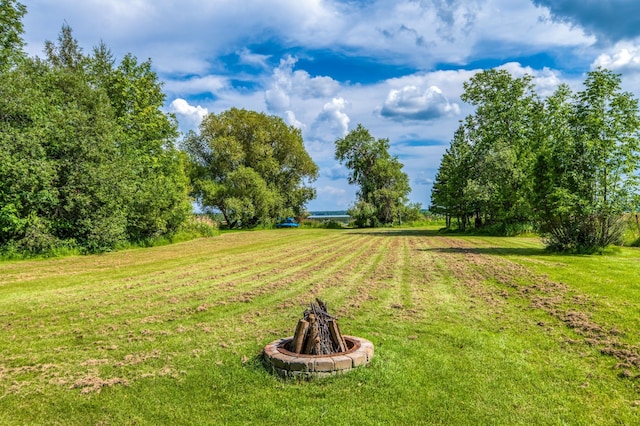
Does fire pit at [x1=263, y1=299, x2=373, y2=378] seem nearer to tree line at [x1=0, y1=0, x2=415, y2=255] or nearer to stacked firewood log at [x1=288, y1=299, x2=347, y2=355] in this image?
stacked firewood log at [x1=288, y1=299, x2=347, y2=355]

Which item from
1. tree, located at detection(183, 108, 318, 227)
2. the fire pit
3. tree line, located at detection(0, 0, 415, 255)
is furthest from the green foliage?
tree, located at detection(183, 108, 318, 227)

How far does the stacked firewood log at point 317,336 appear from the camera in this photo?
17.8 feet

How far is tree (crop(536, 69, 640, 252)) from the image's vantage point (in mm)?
15742

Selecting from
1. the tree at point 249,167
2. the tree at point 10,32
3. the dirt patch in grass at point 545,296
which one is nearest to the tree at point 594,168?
the dirt patch in grass at point 545,296

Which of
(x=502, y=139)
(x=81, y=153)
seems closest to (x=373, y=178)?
(x=502, y=139)

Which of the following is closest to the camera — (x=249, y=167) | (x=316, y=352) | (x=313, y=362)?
(x=313, y=362)

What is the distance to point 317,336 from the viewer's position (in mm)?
5465

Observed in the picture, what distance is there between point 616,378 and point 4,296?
12527mm

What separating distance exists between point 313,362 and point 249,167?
46539 millimetres

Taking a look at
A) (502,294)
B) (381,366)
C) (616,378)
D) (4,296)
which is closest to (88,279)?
(4,296)

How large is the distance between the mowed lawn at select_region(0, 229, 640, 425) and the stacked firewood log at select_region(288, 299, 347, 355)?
0.47m

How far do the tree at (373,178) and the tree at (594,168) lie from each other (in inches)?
1461

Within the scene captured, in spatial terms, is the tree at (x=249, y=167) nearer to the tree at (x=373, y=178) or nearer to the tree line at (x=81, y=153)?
the tree at (x=373, y=178)

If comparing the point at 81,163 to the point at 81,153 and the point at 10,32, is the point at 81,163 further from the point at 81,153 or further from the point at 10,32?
the point at 10,32
